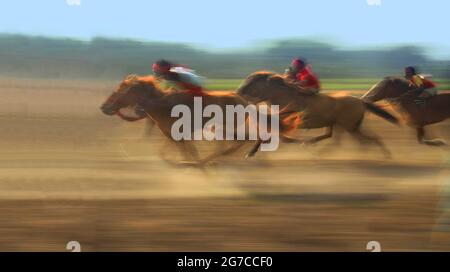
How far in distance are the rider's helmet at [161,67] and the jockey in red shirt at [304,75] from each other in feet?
4.51

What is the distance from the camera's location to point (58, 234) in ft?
15.9

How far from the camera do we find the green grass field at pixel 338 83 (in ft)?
24.6

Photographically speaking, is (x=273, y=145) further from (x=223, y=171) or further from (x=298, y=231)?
(x=298, y=231)

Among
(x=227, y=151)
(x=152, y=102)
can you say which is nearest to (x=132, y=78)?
(x=152, y=102)

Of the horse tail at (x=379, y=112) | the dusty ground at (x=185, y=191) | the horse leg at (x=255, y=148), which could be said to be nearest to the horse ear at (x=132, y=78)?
the dusty ground at (x=185, y=191)

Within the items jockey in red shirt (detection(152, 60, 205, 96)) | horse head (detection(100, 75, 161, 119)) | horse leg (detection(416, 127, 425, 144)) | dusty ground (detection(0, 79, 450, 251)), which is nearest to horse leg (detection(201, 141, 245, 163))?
dusty ground (detection(0, 79, 450, 251))

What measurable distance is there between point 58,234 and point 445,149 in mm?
4686

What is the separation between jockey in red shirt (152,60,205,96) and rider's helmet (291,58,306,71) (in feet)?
3.63

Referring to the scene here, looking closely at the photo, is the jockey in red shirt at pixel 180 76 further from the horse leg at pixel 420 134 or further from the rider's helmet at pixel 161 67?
the horse leg at pixel 420 134

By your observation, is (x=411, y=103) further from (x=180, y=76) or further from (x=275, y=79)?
(x=180, y=76)

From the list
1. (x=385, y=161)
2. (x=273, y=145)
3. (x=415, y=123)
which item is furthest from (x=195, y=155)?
(x=415, y=123)

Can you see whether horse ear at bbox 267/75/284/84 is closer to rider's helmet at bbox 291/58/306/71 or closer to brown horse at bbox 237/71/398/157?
brown horse at bbox 237/71/398/157

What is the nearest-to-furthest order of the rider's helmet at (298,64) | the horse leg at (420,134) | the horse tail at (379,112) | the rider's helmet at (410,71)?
the rider's helmet at (298,64)
the rider's helmet at (410,71)
the horse tail at (379,112)
the horse leg at (420,134)
